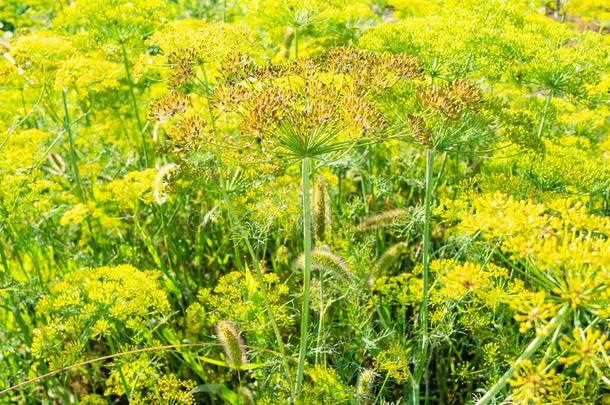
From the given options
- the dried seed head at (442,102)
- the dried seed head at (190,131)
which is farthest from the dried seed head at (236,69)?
the dried seed head at (442,102)

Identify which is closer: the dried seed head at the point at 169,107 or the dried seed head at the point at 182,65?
the dried seed head at the point at 169,107

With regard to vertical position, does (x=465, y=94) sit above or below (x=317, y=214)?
above

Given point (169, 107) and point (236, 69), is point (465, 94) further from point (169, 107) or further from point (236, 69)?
point (169, 107)

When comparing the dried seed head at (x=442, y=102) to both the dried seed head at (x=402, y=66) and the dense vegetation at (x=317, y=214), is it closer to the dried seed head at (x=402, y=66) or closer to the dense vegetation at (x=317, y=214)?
the dense vegetation at (x=317, y=214)

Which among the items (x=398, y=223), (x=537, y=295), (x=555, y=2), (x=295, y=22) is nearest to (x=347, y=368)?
(x=398, y=223)

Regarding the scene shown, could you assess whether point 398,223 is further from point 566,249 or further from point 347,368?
point 566,249

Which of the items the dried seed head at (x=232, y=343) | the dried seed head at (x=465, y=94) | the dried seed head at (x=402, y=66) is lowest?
the dried seed head at (x=232, y=343)

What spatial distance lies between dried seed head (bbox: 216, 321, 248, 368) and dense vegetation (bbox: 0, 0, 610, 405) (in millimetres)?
15

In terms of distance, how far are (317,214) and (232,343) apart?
1.04 meters

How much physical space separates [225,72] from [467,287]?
1.79 m

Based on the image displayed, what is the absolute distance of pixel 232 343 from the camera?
362cm

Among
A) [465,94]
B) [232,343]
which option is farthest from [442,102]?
[232,343]

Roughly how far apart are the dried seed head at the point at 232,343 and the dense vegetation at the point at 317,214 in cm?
1

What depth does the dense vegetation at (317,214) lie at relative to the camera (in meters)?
2.96
